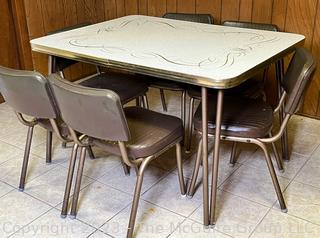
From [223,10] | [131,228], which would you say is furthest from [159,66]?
[223,10]

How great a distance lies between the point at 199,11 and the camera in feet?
10.8

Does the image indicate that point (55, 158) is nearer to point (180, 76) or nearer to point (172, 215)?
point (172, 215)

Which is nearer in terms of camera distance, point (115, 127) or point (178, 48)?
point (115, 127)

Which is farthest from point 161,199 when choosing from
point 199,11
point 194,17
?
point 199,11

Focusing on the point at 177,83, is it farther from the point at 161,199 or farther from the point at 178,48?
the point at 161,199

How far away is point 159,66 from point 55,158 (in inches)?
43.7

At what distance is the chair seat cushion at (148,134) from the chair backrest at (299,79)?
1.69ft

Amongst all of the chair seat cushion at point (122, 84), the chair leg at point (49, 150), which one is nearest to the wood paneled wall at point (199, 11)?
the chair seat cushion at point (122, 84)

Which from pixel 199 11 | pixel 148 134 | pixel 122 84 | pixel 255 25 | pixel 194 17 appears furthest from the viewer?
pixel 199 11

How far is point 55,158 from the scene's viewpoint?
100.0 inches

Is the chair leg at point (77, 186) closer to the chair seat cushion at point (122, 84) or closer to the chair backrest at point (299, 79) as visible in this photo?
the chair seat cushion at point (122, 84)

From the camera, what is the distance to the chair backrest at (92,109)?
151cm

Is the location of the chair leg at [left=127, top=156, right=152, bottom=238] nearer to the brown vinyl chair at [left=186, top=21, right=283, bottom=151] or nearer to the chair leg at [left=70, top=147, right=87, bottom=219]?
the chair leg at [left=70, top=147, right=87, bottom=219]

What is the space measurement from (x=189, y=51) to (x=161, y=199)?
30.5 inches
